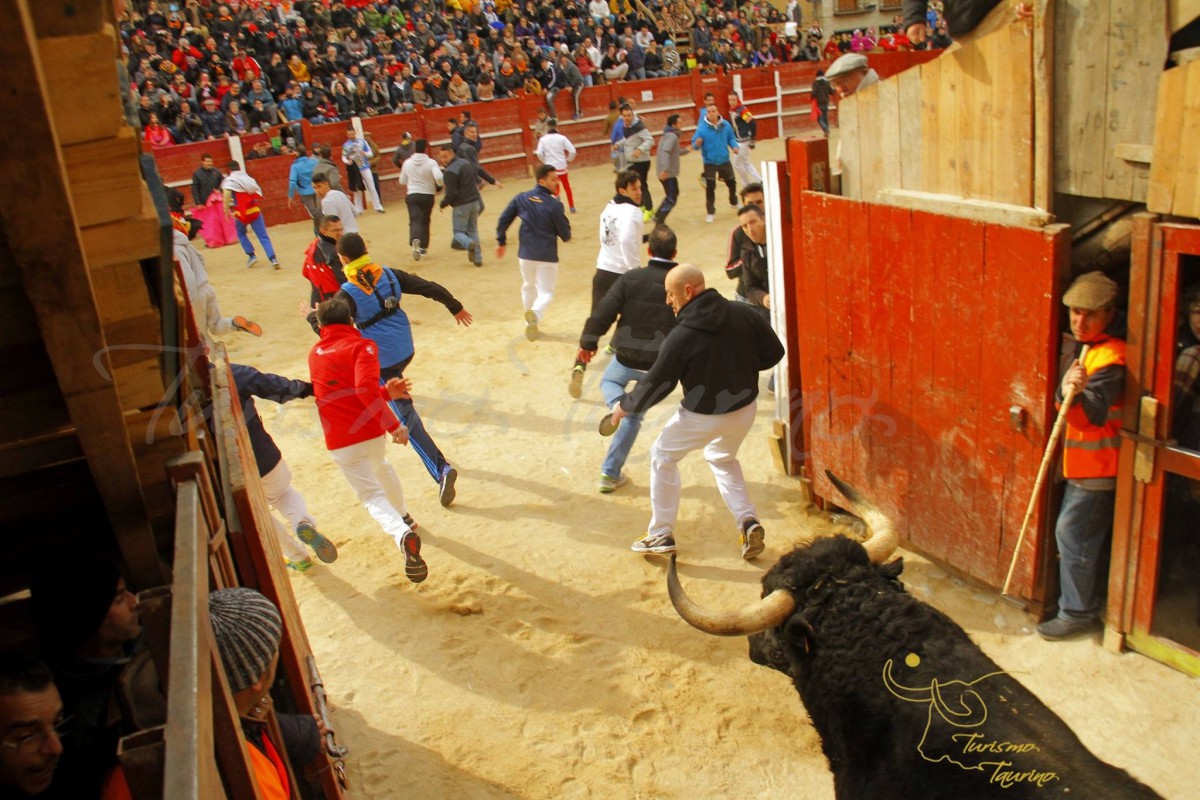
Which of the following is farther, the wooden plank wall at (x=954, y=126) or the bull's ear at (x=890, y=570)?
the wooden plank wall at (x=954, y=126)

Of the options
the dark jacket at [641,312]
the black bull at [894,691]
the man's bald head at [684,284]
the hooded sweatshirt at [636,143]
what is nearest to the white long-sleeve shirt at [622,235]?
the dark jacket at [641,312]

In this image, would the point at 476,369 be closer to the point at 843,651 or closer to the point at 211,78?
the point at 843,651

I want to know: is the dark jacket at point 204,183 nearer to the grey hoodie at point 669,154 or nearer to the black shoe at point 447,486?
the grey hoodie at point 669,154

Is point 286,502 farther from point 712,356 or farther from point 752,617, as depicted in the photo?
point 752,617

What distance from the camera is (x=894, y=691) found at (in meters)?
3.29

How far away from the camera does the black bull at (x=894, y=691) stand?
2.84m

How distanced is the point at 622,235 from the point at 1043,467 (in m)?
4.73

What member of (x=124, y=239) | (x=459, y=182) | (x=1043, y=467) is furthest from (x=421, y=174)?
(x=124, y=239)

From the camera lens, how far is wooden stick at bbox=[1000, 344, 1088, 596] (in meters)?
4.43

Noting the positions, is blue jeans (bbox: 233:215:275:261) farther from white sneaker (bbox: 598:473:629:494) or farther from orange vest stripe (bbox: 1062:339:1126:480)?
orange vest stripe (bbox: 1062:339:1126:480)

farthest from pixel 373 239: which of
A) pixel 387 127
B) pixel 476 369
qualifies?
pixel 476 369

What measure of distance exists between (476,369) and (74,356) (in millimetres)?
7796

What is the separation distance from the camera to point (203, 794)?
4.82 ft

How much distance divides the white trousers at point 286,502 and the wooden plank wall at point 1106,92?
4.68 meters
